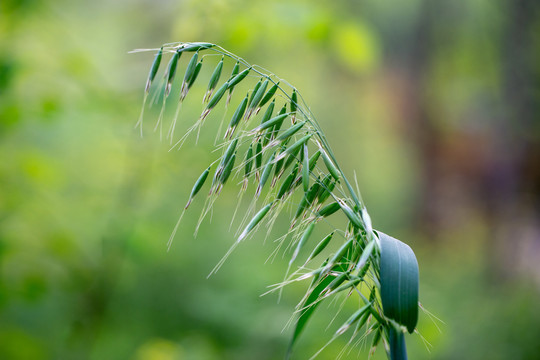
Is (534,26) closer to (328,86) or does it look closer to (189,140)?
(328,86)

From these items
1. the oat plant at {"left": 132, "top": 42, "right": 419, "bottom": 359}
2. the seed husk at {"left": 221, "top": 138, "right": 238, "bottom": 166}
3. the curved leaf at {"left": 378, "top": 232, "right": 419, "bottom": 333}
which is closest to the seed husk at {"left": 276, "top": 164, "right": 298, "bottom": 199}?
the oat plant at {"left": 132, "top": 42, "right": 419, "bottom": 359}

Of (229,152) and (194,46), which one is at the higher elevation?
(194,46)

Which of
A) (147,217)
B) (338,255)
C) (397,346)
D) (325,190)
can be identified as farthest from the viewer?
(147,217)

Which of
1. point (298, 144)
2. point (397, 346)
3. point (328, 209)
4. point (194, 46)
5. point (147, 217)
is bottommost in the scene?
point (147, 217)

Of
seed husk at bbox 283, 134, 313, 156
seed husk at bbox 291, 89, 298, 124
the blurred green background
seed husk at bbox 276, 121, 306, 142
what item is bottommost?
the blurred green background

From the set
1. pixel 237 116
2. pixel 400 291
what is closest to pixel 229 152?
pixel 237 116

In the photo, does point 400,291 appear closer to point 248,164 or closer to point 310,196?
point 310,196

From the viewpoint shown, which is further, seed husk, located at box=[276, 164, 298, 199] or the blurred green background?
the blurred green background

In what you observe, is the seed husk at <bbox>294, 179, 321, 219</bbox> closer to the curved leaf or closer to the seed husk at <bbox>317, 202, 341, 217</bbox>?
the seed husk at <bbox>317, 202, 341, 217</bbox>

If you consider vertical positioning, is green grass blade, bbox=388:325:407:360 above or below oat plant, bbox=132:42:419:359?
below

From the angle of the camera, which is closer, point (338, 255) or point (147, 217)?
point (338, 255)

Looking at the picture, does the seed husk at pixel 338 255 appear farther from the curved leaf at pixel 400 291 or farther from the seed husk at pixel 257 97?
the seed husk at pixel 257 97
